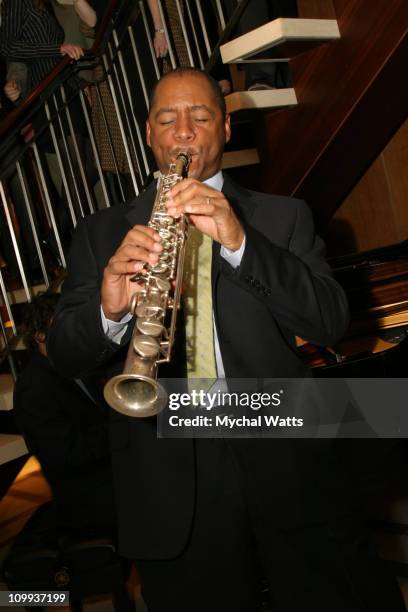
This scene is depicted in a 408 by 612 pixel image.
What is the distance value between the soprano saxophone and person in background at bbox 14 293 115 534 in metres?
1.66

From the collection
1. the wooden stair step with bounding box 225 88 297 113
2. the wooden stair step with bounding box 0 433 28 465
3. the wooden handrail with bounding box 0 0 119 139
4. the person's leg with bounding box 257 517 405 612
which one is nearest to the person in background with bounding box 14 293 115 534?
the wooden stair step with bounding box 0 433 28 465

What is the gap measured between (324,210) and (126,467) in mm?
2426

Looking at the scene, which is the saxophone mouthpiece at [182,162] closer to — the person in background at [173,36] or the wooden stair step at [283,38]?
the wooden stair step at [283,38]

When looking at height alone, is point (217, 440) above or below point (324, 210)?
below

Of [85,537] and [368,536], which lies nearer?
[368,536]

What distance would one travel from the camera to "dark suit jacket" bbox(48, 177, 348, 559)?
151cm

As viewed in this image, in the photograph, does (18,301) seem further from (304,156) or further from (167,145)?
(167,145)

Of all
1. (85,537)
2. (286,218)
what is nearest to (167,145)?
(286,218)

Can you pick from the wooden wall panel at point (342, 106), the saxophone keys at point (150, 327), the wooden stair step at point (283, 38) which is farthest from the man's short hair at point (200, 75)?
the wooden wall panel at point (342, 106)

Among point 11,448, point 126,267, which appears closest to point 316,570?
point 126,267

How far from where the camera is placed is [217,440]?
154 centimetres

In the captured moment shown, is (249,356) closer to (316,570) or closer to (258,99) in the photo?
(316,570)

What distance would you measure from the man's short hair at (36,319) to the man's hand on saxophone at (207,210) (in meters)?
1.88

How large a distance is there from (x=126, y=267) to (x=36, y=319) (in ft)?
6.33
